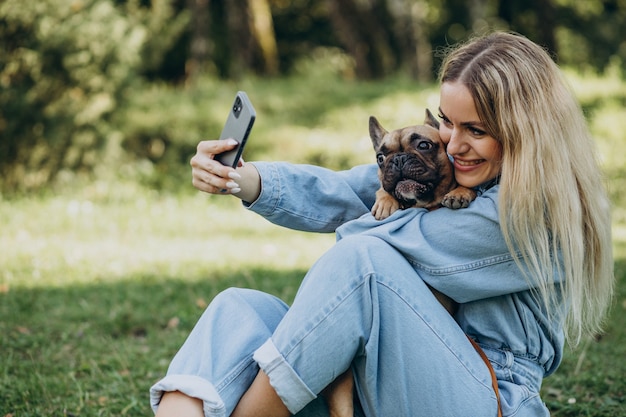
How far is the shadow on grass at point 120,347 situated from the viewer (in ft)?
12.1

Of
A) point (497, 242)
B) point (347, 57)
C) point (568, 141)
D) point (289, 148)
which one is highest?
point (568, 141)

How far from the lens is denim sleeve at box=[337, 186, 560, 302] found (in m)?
2.66

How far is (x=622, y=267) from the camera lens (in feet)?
20.5

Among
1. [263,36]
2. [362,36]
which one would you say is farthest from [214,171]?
[263,36]

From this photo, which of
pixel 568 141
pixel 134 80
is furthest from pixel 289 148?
pixel 568 141

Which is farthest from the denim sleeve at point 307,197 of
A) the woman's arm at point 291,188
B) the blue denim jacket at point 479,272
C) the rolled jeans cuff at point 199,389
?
the rolled jeans cuff at point 199,389

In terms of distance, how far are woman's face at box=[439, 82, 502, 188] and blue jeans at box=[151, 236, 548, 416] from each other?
0.49 m

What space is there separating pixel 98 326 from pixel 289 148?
243 inches

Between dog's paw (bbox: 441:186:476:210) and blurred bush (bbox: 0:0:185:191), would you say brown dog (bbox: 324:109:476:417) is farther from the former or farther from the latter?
blurred bush (bbox: 0:0:185:191)

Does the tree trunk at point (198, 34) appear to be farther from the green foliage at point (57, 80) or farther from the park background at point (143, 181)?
the green foliage at point (57, 80)

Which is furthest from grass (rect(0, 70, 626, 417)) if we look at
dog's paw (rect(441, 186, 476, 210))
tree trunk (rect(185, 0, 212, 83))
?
tree trunk (rect(185, 0, 212, 83))

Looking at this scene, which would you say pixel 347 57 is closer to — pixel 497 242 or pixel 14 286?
pixel 14 286

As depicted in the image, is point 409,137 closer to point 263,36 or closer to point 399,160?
point 399,160

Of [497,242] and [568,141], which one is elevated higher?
[568,141]
